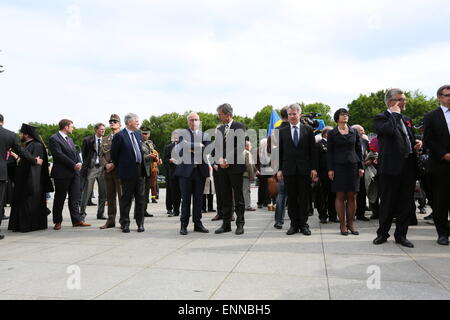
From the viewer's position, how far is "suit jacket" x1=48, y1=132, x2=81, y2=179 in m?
7.45

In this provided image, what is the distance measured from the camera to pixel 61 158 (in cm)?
745

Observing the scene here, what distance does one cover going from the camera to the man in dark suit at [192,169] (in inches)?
268

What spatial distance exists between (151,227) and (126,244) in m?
1.88

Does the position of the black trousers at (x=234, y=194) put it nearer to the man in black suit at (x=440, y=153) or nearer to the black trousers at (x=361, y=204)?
the man in black suit at (x=440, y=153)

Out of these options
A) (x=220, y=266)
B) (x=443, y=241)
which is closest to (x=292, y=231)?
(x=443, y=241)

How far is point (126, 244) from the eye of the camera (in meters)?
5.71

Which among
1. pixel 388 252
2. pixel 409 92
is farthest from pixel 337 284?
pixel 409 92

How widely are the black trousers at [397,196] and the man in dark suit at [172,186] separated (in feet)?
17.9

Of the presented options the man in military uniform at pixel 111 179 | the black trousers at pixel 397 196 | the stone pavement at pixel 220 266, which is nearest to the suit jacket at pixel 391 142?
the black trousers at pixel 397 196

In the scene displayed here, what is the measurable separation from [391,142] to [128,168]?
4642 mm

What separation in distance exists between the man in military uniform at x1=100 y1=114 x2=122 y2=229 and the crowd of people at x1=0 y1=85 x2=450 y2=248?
0.9 inches

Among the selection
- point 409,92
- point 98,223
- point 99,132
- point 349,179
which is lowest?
point 98,223
